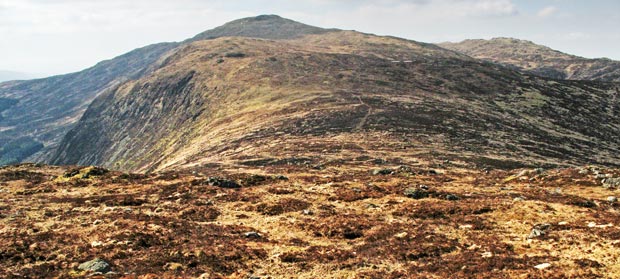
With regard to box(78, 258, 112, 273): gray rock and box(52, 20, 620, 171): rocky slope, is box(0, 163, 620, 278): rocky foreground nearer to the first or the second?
box(78, 258, 112, 273): gray rock

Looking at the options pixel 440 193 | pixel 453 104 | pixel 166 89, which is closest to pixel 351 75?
pixel 453 104

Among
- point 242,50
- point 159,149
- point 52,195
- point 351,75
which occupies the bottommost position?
point 159,149

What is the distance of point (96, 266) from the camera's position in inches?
725

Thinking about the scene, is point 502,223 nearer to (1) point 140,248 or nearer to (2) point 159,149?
(1) point 140,248

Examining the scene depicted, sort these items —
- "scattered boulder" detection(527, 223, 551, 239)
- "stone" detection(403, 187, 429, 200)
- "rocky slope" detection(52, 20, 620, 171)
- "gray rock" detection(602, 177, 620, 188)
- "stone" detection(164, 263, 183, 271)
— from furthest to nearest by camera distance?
"rocky slope" detection(52, 20, 620, 171) → "gray rock" detection(602, 177, 620, 188) → "stone" detection(403, 187, 429, 200) → "scattered boulder" detection(527, 223, 551, 239) → "stone" detection(164, 263, 183, 271)

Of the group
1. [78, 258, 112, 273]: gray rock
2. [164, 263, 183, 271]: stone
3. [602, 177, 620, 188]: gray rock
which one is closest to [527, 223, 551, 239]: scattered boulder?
[602, 177, 620, 188]: gray rock

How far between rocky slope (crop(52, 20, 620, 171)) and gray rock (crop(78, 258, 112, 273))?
36.4m

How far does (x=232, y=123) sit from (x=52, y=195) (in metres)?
57.7

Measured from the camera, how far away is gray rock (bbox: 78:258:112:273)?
1822 centimetres

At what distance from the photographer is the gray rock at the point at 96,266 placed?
1822 cm

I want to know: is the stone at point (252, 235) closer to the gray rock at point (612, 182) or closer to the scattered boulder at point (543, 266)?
the scattered boulder at point (543, 266)

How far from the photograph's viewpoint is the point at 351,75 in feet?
441

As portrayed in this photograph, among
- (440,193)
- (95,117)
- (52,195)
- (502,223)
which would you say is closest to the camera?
(502,223)

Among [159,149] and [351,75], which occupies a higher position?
[351,75]
